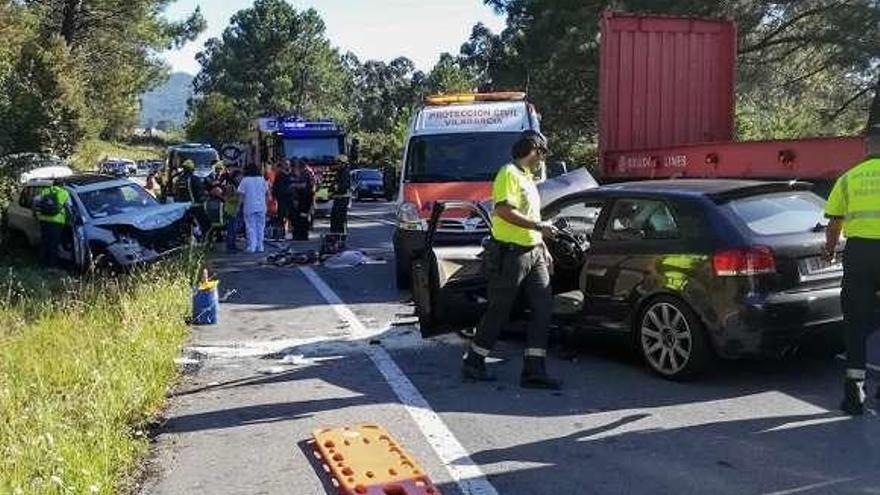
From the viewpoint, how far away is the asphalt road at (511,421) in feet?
16.4

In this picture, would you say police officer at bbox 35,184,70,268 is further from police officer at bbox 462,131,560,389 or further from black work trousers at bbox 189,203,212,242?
police officer at bbox 462,131,560,389

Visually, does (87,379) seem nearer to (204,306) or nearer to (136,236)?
(204,306)

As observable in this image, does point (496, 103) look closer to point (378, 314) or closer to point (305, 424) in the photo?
point (378, 314)

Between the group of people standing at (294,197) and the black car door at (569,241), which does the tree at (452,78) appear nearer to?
the group of people standing at (294,197)

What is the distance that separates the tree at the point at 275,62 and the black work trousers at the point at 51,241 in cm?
7519

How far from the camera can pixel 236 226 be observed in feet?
58.0

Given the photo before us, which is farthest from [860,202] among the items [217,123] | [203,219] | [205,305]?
[217,123]

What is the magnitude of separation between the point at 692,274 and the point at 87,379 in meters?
4.36

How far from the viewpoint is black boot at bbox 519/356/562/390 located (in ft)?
22.5

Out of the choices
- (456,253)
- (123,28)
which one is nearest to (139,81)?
(123,28)

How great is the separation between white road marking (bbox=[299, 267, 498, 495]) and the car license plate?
2685 millimetres

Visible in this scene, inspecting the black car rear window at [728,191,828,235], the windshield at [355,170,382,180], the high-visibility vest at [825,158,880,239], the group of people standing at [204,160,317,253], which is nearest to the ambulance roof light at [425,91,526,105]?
the group of people standing at [204,160,317,253]

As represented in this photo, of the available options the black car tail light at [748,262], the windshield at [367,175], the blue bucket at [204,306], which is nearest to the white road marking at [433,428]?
the blue bucket at [204,306]

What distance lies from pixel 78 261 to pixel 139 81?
119 feet
